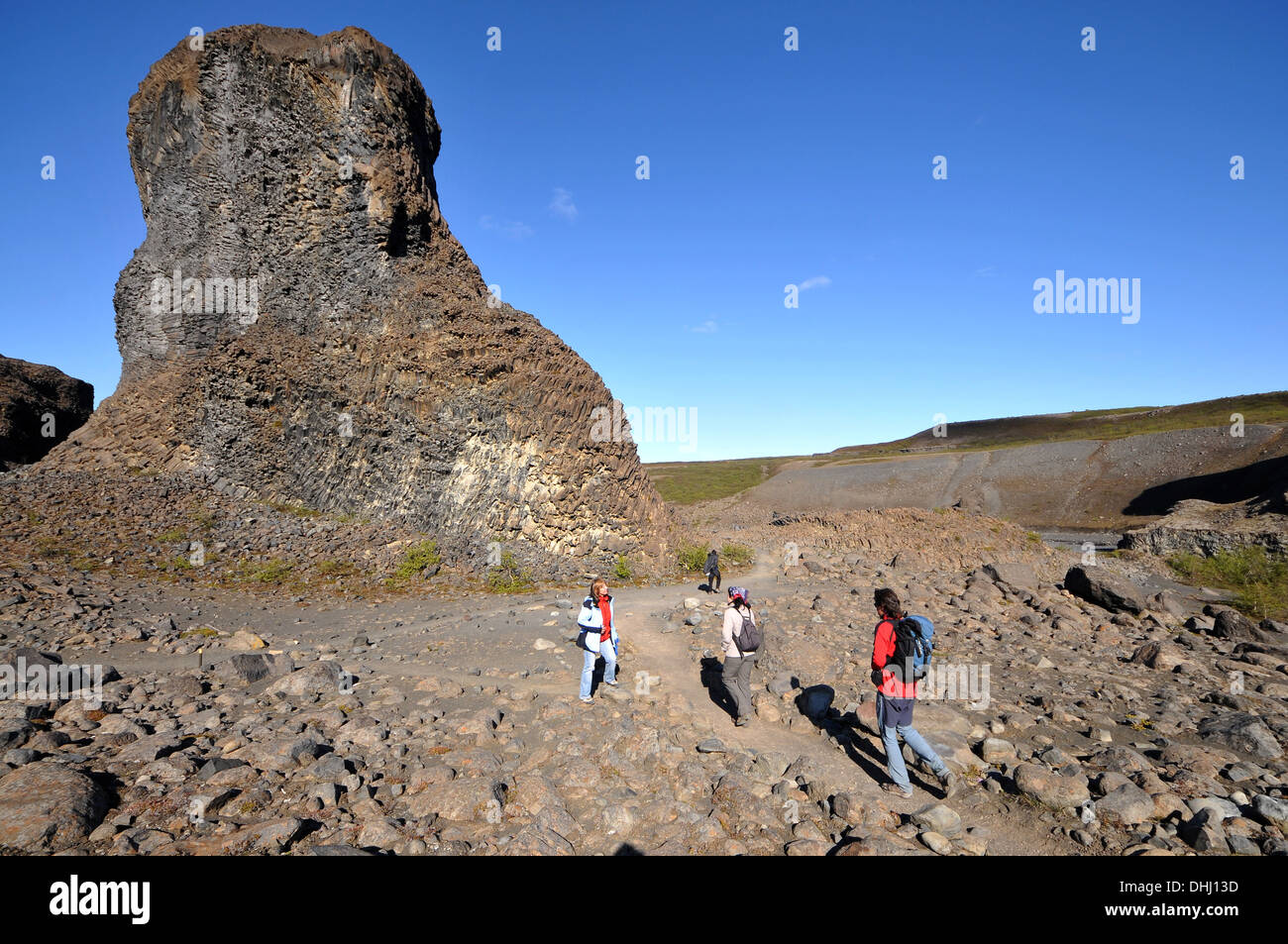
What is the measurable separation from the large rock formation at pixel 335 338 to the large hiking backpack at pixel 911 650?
49.8 ft

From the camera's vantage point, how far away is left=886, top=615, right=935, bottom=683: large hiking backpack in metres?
6.85

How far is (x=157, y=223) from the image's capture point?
2470 centimetres

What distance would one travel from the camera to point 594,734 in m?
8.33

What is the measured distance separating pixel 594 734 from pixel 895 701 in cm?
412

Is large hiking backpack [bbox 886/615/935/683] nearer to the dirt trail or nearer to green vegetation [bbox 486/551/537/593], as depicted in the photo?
the dirt trail

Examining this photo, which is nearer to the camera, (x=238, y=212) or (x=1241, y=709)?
(x=1241, y=709)

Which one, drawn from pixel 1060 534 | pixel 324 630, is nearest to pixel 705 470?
pixel 1060 534

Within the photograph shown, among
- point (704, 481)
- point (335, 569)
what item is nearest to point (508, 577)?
point (335, 569)

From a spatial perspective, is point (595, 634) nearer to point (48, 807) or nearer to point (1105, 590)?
point (48, 807)

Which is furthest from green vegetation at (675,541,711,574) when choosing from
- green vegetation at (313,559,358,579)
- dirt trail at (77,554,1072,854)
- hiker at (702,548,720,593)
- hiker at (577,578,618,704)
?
hiker at (577,578,618,704)

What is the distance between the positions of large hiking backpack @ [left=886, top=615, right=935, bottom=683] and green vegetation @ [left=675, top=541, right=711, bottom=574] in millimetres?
15408

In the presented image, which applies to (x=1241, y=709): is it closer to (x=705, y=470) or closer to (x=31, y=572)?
(x=31, y=572)
